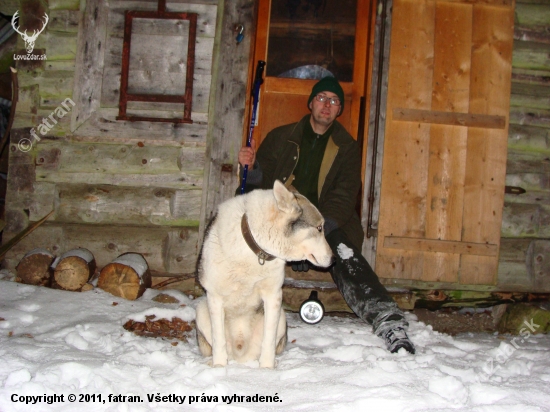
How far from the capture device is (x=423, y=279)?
464 centimetres

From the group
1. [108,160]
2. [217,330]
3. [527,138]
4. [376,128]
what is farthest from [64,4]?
[527,138]

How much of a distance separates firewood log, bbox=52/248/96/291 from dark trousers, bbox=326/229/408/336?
2478 millimetres

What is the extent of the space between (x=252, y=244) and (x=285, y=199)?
1.26 ft

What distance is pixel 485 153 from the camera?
15.2ft

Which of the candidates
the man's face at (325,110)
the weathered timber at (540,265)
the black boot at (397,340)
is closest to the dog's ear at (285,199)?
the black boot at (397,340)

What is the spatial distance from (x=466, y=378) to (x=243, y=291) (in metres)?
1.64

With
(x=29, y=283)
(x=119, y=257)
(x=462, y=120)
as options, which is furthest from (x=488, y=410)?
(x=29, y=283)

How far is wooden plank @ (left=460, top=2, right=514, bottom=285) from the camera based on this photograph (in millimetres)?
Result: 4625

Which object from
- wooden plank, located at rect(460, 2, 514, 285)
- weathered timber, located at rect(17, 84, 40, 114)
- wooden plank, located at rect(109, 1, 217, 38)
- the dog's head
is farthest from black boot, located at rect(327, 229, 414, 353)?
weathered timber, located at rect(17, 84, 40, 114)

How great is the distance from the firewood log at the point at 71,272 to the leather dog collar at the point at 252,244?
226cm

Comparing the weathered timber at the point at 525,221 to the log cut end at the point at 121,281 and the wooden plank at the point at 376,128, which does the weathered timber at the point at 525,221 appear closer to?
the wooden plank at the point at 376,128

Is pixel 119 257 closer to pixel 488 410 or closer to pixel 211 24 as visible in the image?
pixel 211 24

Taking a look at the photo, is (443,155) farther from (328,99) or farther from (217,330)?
(217,330)

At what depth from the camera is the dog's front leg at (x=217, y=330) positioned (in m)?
2.96
